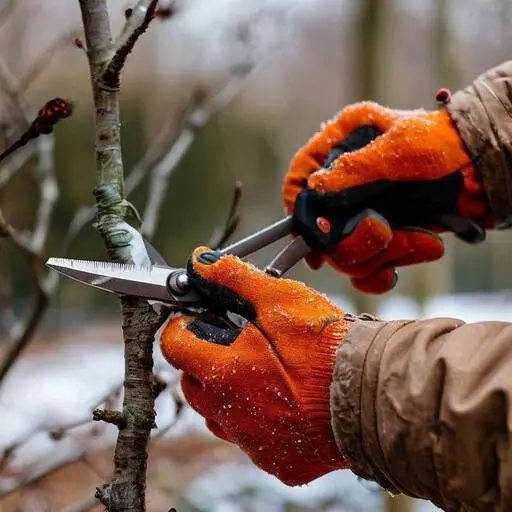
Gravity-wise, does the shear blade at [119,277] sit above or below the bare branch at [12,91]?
below

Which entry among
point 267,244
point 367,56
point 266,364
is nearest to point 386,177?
point 267,244

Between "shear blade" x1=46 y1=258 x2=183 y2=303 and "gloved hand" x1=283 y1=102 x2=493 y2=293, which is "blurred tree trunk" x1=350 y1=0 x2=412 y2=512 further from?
"shear blade" x1=46 y1=258 x2=183 y2=303

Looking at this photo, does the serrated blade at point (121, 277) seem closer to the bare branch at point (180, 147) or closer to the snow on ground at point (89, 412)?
the bare branch at point (180, 147)

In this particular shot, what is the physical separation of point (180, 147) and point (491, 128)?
2.35ft

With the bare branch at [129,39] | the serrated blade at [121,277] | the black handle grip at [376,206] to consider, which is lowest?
the black handle grip at [376,206]

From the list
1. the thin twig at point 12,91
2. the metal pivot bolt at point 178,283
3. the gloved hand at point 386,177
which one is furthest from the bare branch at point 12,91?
the metal pivot bolt at point 178,283

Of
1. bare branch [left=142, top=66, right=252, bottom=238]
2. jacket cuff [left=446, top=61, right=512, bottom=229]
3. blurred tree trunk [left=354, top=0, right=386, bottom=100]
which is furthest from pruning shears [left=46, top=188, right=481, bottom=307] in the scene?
blurred tree trunk [left=354, top=0, right=386, bottom=100]

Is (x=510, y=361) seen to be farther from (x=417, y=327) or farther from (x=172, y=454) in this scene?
(x=172, y=454)

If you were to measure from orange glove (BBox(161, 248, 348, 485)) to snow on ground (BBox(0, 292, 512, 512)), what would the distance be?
12.0 inches

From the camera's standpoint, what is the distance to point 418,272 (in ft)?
11.2

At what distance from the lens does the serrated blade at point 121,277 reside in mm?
992

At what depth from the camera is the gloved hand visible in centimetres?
145

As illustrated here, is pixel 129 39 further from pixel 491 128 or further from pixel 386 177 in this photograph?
pixel 491 128

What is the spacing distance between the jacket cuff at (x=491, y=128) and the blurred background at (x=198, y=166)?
61cm
